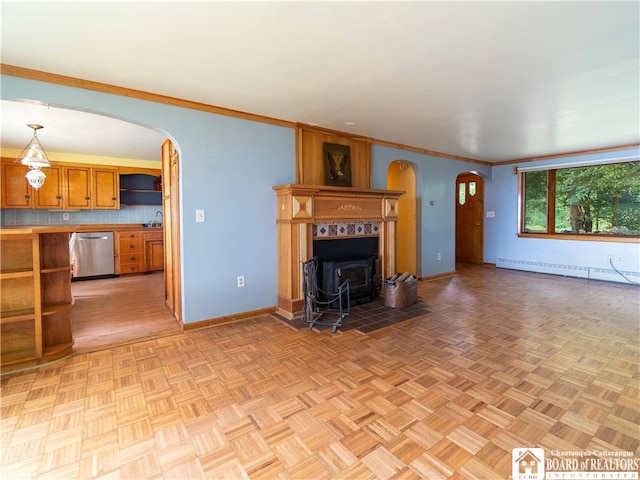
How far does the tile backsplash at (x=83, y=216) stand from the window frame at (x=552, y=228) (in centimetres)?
773

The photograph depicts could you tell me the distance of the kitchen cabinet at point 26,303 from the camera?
2432 millimetres

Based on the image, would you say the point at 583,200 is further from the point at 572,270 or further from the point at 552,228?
the point at 572,270

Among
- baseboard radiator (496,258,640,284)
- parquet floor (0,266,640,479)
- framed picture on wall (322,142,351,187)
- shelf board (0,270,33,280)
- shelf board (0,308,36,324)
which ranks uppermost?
framed picture on wall (322,142,351,187)

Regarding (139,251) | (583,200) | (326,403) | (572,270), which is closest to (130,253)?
(139,251)

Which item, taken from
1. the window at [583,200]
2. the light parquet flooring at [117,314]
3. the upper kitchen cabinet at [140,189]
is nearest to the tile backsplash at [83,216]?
the upper kitchen cabinet at [140,189]

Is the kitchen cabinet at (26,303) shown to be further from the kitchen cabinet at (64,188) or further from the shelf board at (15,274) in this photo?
the kitchen cabinet at (64,188)

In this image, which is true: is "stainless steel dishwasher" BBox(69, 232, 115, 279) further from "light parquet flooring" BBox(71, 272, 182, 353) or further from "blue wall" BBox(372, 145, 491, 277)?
"blue wall" BBox(372, 145, 491, 277)

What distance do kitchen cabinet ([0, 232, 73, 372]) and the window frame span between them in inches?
294

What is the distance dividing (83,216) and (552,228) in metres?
9.17

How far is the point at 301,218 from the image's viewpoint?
141 inches

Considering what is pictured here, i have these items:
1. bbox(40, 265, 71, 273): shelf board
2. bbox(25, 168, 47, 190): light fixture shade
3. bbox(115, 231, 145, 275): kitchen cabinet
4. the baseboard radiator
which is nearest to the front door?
the baseboard radiator

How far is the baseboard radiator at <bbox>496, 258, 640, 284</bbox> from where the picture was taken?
531cm

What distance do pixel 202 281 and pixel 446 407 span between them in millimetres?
2487

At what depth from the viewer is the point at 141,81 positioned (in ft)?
8.79
